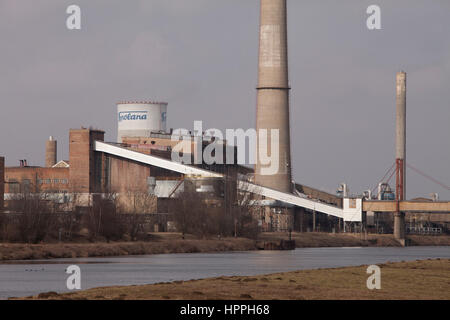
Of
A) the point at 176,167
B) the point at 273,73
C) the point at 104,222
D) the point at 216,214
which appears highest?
the point at 273,73

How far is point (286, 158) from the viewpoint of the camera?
9812 centimetres

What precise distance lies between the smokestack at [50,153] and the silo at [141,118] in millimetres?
9220

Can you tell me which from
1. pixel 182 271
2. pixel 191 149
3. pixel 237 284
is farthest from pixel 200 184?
pixel 237 284

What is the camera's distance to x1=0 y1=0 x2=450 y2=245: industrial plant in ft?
307

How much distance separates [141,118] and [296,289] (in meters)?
87.2

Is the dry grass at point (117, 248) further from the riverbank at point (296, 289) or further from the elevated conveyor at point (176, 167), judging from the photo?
the riverbank at point (296, 289)

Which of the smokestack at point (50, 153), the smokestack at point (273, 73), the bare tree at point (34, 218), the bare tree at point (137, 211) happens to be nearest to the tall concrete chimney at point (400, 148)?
the smokestack at point (273, 73)

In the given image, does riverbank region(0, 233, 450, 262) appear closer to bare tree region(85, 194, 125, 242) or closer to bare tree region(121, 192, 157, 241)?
bare tree region(121, 192, 157, 241)

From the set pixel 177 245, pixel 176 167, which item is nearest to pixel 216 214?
pixel 177 245

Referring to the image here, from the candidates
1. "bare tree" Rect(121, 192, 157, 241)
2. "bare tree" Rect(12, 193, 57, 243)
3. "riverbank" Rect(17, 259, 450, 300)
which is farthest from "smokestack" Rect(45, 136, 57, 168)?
"riverbank" Rect(17, 259, 450, 300)

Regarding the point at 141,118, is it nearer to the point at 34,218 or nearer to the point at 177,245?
the point at 177,245

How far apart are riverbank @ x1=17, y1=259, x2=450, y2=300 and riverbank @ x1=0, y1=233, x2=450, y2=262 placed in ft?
88.1

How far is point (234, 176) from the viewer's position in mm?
95188

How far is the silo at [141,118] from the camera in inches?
4387
